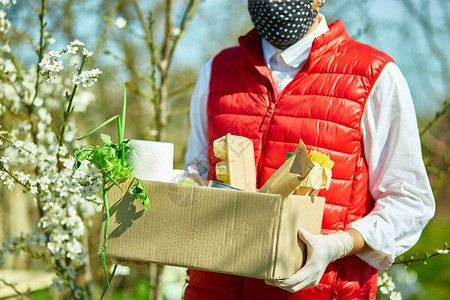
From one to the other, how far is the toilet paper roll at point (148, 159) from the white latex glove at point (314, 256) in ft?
1.55

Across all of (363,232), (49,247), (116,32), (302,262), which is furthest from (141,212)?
(116,32)

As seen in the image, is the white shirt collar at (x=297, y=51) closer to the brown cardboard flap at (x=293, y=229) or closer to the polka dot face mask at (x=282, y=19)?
the polka dot face mask at (x=282, y=19)

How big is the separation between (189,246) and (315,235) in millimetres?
391

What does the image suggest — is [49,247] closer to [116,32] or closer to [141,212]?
[141,212]

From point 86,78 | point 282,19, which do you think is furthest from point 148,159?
point 282,19

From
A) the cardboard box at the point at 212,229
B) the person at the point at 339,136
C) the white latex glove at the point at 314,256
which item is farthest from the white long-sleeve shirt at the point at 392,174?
the cardboard box at the point at 212,229

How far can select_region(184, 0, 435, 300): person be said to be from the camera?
69.9 inches

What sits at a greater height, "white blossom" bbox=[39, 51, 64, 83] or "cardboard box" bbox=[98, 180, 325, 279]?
"white blossom" bbox=[39, 51, 64, 83]

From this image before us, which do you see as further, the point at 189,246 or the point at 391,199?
the point at 391,199

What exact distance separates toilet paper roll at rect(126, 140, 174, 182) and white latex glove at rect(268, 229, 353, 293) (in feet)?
1.55

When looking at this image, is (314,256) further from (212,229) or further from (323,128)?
(323,128)

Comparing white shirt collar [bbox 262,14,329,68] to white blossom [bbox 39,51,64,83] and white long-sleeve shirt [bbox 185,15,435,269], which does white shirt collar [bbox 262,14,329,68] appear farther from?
white blossom [bbox 39,51,64,83]

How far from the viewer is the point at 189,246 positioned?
60.5 inches

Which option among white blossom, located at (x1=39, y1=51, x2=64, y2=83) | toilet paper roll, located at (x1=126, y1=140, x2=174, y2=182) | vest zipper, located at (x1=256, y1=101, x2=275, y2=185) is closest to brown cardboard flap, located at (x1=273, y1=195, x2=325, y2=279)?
A: vest zipper, located at (x1=256, y1=101, x2=275, y2=185)
